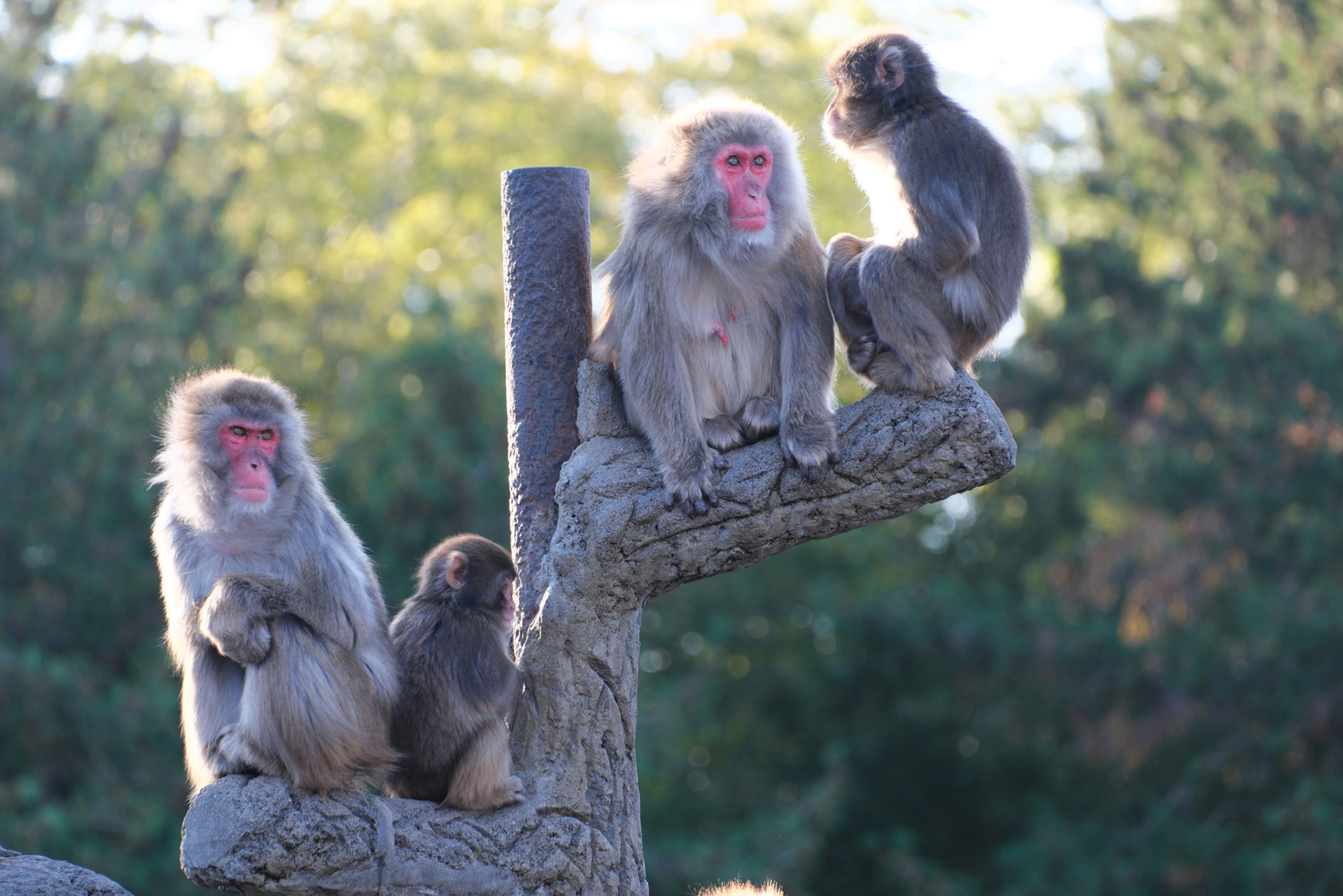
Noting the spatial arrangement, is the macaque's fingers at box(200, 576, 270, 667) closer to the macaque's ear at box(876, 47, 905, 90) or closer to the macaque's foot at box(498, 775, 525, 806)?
the macaque's foot at box(498, 775, 525, 806)

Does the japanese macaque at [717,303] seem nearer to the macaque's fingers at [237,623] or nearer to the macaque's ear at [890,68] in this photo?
the macaque's ear at [890,68]

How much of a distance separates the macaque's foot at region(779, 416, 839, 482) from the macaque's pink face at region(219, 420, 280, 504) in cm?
161

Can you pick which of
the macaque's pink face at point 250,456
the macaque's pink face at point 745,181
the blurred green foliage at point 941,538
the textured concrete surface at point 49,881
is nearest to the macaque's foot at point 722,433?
the macaque's pink face at point 745,181

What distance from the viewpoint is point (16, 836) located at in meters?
8.39

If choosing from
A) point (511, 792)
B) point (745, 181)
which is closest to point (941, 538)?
point (745, 181)

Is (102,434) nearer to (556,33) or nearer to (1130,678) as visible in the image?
(1130,678)

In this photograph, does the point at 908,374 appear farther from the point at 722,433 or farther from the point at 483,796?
the point at 483,796

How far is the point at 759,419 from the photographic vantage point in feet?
14.1

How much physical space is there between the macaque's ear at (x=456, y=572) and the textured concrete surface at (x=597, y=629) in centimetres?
25

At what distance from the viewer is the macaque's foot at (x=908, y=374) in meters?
4.02

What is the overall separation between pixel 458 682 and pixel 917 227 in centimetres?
210

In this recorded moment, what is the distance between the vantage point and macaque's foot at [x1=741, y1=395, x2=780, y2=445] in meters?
4.29

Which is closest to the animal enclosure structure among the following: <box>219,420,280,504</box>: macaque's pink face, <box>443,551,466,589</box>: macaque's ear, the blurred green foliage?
<box>443,551,466,589</box>: macaque's ear

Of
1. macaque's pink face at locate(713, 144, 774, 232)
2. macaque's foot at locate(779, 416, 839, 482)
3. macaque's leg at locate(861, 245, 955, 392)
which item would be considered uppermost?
macaque's pink face at locate(713, 144, 774, 232)
